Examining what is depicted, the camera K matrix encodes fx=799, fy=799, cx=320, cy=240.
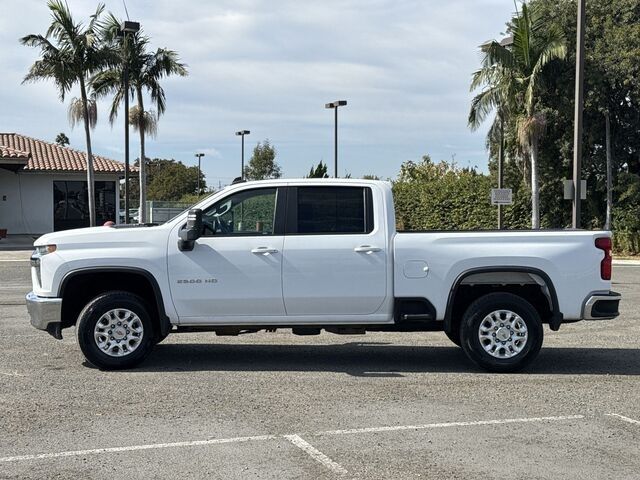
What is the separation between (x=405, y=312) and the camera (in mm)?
8359

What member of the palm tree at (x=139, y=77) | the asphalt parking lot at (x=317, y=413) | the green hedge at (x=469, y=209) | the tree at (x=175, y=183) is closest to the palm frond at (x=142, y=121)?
the palm tree at (x=139, y=77)

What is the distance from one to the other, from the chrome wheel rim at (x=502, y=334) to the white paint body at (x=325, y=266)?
50cm

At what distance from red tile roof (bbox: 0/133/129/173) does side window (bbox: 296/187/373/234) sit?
32.1 m

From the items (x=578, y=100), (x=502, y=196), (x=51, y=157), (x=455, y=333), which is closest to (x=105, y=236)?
(x=455, y=333)

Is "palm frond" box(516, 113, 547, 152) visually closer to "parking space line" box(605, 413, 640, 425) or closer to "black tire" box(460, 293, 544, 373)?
"black tire" box(460, 293, 544, 373)

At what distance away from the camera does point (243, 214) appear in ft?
28.0

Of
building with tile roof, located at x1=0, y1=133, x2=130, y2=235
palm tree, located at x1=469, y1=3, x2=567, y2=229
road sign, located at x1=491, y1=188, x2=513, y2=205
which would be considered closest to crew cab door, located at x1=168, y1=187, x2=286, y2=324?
road sign, located at x1=491, y1=188, x2=513, y2=205

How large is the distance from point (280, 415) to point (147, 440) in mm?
1189

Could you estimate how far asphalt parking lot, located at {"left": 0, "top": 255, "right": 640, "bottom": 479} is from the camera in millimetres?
5328

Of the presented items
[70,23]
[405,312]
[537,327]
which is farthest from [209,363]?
[70,23]

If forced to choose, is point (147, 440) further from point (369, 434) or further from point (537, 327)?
point (537, 327)

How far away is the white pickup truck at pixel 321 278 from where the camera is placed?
27.1ft

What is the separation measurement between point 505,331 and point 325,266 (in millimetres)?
2006

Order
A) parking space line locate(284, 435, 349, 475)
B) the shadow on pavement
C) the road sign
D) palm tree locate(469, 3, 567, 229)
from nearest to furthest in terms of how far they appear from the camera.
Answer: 1. parking space line locate(284, 435, 349, 475)
2. the shadow on pavement
3. the road sign
4. palm tree locate(469, 3, 567, 229)
